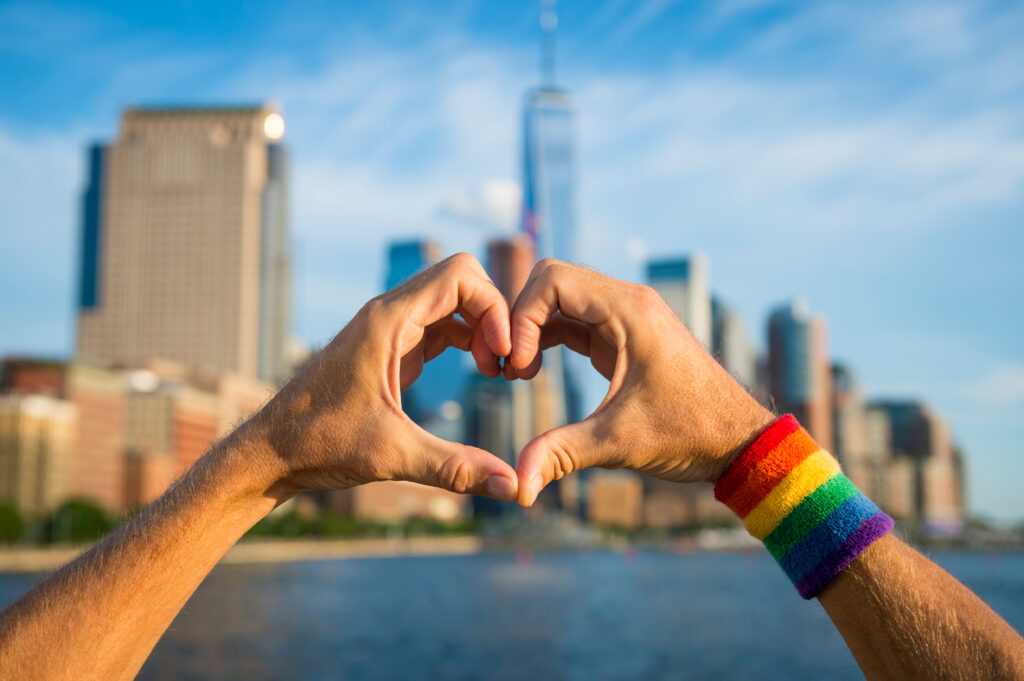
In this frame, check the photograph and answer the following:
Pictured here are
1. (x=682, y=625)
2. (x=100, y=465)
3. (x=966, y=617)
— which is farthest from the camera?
(x=100, y=465)

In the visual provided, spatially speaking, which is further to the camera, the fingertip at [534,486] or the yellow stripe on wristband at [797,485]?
the yellow stripe on wristband at [797,485]

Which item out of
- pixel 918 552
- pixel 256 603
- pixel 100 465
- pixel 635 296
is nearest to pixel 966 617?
pixel 918 552

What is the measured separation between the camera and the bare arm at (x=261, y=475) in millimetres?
2635

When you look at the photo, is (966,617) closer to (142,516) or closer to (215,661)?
Result: (142,516)

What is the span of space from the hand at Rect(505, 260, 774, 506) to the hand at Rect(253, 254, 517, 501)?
0.20m

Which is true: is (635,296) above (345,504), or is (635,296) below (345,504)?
above

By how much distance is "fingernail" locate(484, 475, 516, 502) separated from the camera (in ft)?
7.98

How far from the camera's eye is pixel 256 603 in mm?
78688

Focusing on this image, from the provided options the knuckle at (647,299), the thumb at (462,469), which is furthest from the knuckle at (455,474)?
the knuckle at (647,299)

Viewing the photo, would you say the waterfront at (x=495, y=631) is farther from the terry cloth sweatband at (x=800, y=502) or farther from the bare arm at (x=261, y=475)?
the bare arm at (x=261, y=475)

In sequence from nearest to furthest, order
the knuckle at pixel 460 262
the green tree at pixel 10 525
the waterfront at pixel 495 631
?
the knuckle at pixel 460 262 → the waterfront at pixel 495 631 → the green tree at pixel 10 525

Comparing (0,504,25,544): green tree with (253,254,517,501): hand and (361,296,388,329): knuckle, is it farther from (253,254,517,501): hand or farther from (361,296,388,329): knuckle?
(361,296,388,329): knuckle

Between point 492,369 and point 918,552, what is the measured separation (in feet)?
4.24

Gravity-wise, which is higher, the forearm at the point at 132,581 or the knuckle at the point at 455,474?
the knuckle at the point at 455,474
